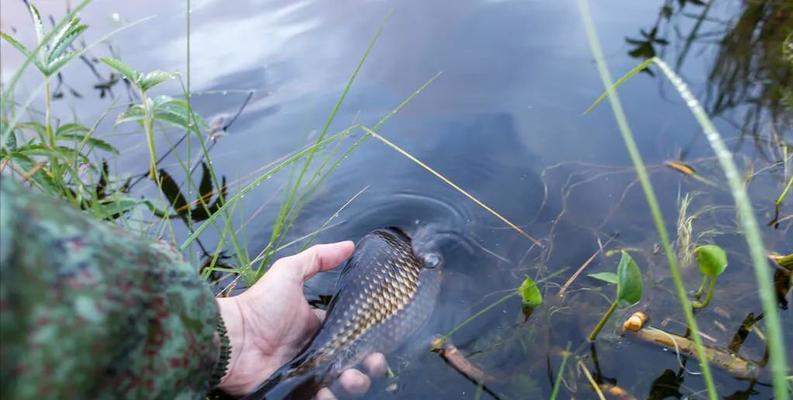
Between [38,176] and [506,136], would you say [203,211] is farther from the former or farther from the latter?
[506,136]

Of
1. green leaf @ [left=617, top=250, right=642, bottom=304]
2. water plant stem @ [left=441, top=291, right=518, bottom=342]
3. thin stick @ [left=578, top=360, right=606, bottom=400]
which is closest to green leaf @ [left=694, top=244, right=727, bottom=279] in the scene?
green leaf @ [left=617, top=250, right=642, bottom=304]

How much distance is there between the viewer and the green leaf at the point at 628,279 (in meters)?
1.64

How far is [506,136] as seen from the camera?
3254 mm

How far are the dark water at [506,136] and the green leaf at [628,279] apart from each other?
1.21ft

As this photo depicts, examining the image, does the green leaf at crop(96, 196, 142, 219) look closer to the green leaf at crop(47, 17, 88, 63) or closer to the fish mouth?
the green leaf at crop(47, 17, 88, 63)

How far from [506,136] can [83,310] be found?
262cm

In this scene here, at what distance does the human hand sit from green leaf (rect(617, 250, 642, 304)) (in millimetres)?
925

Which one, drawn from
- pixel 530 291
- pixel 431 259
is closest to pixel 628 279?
pixel 530 291

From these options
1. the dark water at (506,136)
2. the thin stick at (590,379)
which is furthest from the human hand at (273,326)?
the thin stick at (590,379)

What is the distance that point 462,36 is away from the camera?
13.5 ft

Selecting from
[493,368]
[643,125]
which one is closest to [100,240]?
[493,368]

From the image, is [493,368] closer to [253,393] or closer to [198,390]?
[253,393]

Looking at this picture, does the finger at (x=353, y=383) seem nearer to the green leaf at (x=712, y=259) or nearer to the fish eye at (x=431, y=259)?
the fish eye at (x=431, y=259)

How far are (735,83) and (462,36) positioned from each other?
181 centimetres
